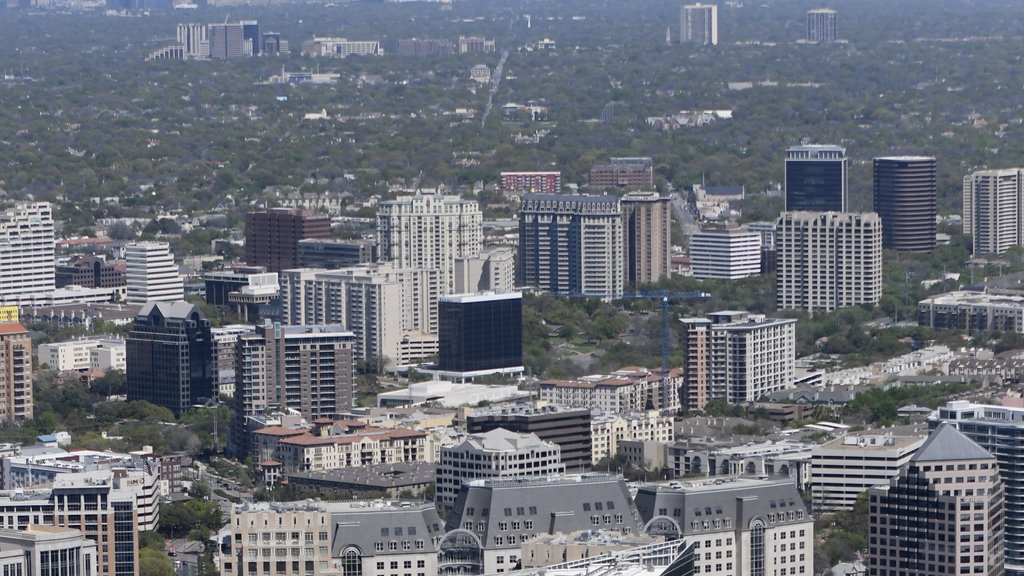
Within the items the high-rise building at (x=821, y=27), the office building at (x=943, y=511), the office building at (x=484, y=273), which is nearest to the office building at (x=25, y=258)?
the office building at (x=484, y=273)

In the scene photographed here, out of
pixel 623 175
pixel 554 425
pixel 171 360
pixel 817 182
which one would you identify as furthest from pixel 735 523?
pixel 623 175

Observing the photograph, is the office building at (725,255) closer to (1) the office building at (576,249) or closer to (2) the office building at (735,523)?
(1) the office building at (576,249)

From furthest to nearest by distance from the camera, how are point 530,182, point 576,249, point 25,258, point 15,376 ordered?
point 530,182 < point 576,249 < point 25,258 < point 15,376

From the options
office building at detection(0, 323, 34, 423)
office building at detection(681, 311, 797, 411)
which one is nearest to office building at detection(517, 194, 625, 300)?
office building at detection(681, 311, 797, 411)

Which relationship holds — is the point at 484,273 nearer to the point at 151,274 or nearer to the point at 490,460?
the point at 151,274

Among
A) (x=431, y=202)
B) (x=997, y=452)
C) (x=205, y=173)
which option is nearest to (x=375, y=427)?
(x=997, y=452)

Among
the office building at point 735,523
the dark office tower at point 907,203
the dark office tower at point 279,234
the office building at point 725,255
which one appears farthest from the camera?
the dark office tower at point 907,203

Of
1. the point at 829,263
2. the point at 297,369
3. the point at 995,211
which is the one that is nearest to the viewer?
the point at 297,369
